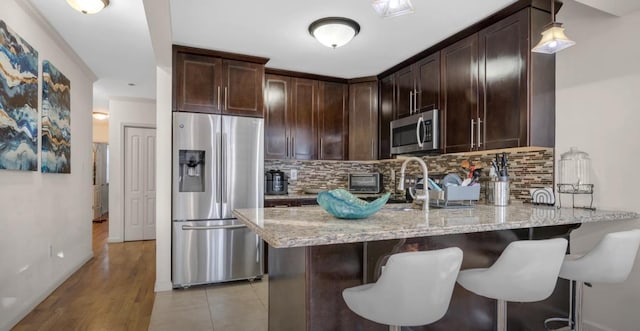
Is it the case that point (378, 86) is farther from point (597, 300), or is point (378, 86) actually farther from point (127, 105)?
point (127, 105)

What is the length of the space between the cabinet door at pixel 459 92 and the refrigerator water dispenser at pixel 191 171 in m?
2.35

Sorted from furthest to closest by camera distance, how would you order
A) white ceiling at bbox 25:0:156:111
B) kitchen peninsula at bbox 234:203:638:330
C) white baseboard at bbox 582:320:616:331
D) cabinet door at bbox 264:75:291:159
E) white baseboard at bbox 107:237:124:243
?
1. white baseboard at bbox 107:237:124:243
2. cabinet door at bbox 264:75:291:159
3. white ceiling at bbox 25:0:156:111
4. white baseboard at bbox 582:320:616:331
5. kitchen peninsula at bbox 234:203:638:330

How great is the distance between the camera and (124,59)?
3932 mm

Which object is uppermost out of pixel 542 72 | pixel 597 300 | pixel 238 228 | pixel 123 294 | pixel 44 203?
pixel 542 72

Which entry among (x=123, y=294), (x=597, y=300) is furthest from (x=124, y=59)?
(x=597, y=300)

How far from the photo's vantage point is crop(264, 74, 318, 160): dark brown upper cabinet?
13.0ft

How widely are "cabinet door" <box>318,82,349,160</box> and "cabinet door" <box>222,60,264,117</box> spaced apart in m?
0.86

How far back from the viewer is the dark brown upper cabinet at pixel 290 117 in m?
3.97

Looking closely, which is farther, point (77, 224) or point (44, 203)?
point (77, 224)

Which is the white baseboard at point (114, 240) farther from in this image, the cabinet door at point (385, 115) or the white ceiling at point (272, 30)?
the cabinet door at point (385, 115)

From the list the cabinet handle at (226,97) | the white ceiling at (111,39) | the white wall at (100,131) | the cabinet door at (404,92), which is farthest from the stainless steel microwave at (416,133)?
the white wall at (100,131)

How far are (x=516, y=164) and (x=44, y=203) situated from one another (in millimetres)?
4092

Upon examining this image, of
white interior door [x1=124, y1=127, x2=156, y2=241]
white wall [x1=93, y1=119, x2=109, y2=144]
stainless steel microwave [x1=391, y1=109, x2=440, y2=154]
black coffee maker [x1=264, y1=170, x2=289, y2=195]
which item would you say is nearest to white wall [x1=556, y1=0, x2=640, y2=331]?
stainless steel microwave [x1=391, y1=109, x2=440, y2=154]

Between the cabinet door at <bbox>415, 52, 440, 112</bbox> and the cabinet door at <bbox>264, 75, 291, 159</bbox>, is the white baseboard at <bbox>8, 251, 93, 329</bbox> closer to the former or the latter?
the cabinet door at <bbox>264, 75, 291, 159</bbox>
